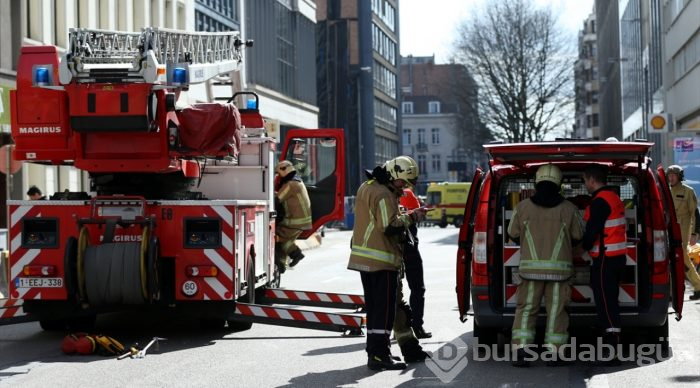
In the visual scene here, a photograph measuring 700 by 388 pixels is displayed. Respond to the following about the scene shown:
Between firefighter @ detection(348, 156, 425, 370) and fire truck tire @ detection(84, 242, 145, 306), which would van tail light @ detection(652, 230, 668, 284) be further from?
fire truck tire @ detection(84, 242, 145, 306)

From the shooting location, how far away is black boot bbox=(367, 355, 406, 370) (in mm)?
10430

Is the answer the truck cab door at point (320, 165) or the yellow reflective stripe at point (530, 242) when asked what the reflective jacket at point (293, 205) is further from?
the yellow reflective stripe at point (530, 242)

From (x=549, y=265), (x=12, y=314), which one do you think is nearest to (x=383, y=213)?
(x=549, y=265)

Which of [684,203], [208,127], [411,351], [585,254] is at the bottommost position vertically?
[411,351]

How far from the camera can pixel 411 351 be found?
10.9m

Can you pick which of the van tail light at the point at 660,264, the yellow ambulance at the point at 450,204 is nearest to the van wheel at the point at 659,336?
the van tail light at the point at 660,264

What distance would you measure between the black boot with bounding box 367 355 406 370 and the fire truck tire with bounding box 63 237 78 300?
3.35 metres

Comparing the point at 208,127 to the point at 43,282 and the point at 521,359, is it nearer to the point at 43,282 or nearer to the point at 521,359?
the point at 43,282

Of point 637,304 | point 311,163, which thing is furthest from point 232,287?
point 311,163

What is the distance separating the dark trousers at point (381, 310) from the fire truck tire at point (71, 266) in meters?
3.24

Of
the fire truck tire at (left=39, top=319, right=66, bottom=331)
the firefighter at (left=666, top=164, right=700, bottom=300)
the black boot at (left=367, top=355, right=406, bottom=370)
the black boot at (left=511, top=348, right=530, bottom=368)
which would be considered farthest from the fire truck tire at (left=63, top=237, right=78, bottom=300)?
the firefighter at (left=666, top=164, right=700, bottom=300)

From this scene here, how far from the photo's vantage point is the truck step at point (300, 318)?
40.9ft

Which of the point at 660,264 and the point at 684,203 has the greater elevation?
the point at 684,203

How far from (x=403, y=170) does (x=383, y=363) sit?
1.54 m
